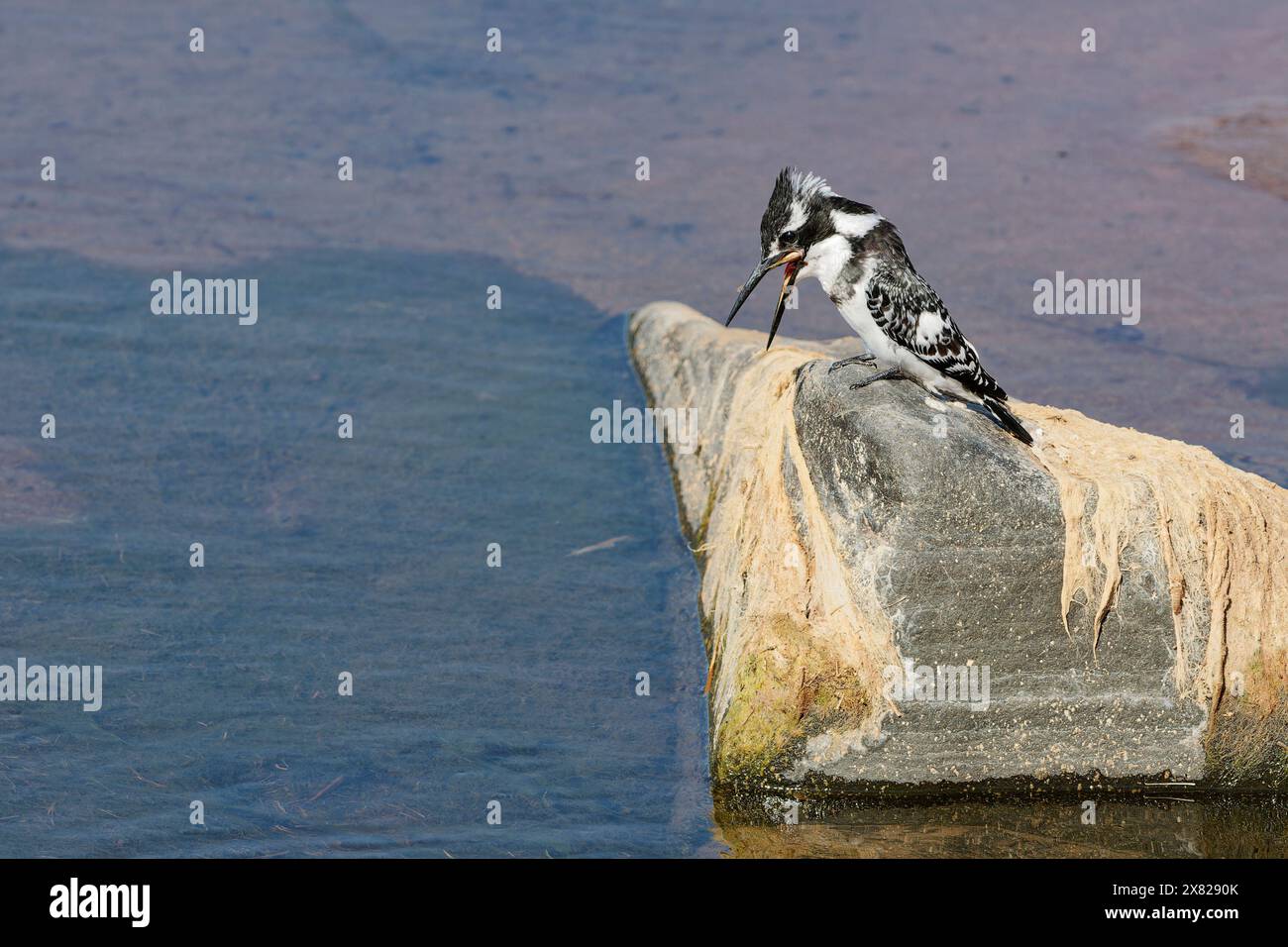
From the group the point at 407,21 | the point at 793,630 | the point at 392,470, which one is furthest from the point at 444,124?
the point at 793,630

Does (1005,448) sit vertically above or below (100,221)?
below

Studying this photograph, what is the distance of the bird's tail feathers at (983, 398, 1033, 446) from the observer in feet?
22.3

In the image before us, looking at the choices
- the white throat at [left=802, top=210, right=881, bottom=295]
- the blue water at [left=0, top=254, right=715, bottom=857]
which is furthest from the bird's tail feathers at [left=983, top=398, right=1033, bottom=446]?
the blue water at [left=0, top=254, right=715, bottom=857]

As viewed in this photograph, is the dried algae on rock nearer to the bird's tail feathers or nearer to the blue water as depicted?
the bird's tail feathers

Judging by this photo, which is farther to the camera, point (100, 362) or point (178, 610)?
point (100, 362)

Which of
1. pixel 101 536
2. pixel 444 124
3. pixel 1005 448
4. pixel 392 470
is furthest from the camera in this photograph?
pixel 444 124

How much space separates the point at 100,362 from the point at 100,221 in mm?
2287

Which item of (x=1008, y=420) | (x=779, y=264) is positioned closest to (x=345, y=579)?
(x=779, y=264)

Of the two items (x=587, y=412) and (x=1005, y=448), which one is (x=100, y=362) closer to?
(x=587, y=412)

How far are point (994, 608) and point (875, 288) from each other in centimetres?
145

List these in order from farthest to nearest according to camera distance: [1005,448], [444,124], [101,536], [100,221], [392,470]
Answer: [444,124]
[100,221]
[392,470]
[101,536]
[1005,448]

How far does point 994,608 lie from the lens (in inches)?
263

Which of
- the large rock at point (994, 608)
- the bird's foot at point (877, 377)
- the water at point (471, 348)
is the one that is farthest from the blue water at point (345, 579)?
the bird's foot at point (877, 377)

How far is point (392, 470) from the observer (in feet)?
31.7
